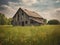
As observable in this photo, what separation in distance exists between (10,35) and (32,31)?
1.55 ft

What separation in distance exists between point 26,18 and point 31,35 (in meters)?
0.40

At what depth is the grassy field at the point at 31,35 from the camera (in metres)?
4.74

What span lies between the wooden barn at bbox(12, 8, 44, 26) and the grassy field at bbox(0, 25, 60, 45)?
9 centimetres

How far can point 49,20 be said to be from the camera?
4945 mm

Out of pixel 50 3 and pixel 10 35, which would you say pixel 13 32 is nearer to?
pixel 10 35

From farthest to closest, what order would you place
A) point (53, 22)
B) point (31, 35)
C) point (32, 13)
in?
point (32, 13) → point (53, 22) → point (31, 35)

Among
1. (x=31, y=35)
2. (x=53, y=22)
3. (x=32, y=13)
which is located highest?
(x=32, y=13)

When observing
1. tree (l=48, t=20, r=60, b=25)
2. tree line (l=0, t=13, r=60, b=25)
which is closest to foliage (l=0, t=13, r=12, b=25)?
tree line (l=0, t=13, r=60, b=25)

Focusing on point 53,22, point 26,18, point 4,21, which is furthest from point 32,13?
point 4,21

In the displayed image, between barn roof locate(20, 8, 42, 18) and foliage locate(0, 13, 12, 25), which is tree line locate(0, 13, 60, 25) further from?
barn roof locate(20, 8, 42, 18)

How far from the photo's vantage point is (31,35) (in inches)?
190

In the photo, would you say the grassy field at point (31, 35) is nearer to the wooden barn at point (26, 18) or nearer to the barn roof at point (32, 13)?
the wooden barn at point (26, 18)

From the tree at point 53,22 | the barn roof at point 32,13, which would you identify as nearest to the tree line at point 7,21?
the tree at point 53,22

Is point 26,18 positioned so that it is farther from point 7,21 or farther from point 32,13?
point 7,21
